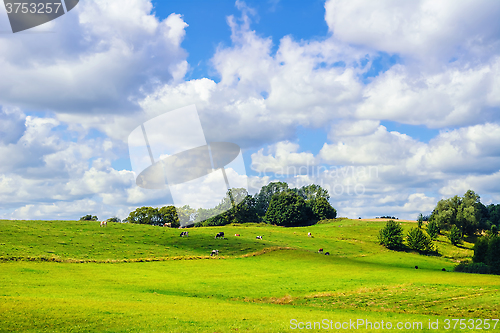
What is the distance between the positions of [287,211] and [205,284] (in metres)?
94.8

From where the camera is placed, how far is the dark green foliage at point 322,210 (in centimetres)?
13836

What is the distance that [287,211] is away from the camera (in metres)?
131

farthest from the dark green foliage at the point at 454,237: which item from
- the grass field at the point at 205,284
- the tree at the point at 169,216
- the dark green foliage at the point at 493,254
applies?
the tree at the point at 169,216

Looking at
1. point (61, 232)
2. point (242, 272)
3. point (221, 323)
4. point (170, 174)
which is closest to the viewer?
point (221, 323)

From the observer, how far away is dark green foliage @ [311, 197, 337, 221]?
138363mm

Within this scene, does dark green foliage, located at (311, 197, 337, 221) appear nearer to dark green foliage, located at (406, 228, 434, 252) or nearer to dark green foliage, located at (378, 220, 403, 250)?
dark green foliage, located at (378, 220, 403, 250)

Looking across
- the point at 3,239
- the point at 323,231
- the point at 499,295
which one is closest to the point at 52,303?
the point at 499,295

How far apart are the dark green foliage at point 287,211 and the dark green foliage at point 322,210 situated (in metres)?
5.33

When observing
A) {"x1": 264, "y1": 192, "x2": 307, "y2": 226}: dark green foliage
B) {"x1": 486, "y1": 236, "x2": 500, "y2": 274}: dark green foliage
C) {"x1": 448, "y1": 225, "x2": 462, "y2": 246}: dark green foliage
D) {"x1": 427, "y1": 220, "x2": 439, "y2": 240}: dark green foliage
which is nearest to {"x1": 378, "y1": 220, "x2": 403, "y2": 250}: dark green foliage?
{"x1": 427, "y1": 220, "x2": 439, "y2": 240}: dark green foliage

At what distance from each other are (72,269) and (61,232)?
26.3 meters

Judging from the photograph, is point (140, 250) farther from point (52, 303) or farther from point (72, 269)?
point (52, 303)

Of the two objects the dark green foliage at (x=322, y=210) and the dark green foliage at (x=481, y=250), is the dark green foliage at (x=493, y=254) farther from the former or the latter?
the dark green foliage at (x=322, y=210)

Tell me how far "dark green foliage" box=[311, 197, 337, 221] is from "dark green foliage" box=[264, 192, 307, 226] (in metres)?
5.33

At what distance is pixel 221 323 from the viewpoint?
21.2 metres
